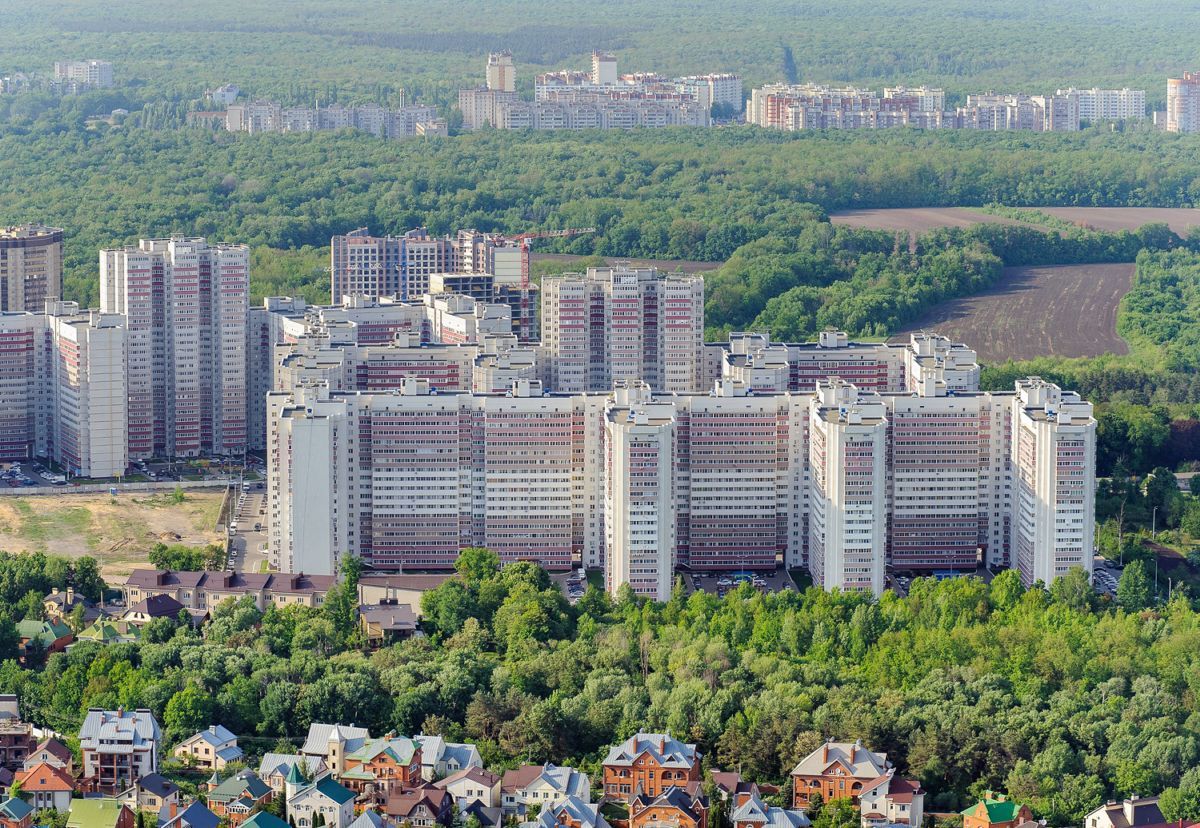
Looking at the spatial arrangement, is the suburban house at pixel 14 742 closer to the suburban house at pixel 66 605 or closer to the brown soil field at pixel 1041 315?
the suburban house at pixel 66 605

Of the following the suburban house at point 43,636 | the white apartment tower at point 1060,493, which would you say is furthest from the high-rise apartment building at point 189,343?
the white apartment tower at point 1060,493

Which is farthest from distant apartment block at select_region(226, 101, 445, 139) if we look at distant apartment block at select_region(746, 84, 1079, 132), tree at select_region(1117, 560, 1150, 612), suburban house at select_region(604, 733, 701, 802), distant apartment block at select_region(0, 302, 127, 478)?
suburban house at select_region(604, 733, 701, 802)

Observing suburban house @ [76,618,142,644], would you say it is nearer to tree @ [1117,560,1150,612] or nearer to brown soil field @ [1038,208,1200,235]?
tree @ [1117,560,1150,612]

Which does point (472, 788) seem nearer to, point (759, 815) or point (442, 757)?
point (442, 757)

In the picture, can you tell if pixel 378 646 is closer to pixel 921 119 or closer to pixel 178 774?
pixel 178 774

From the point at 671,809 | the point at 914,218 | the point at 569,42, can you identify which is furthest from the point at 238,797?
the point at 569,42
